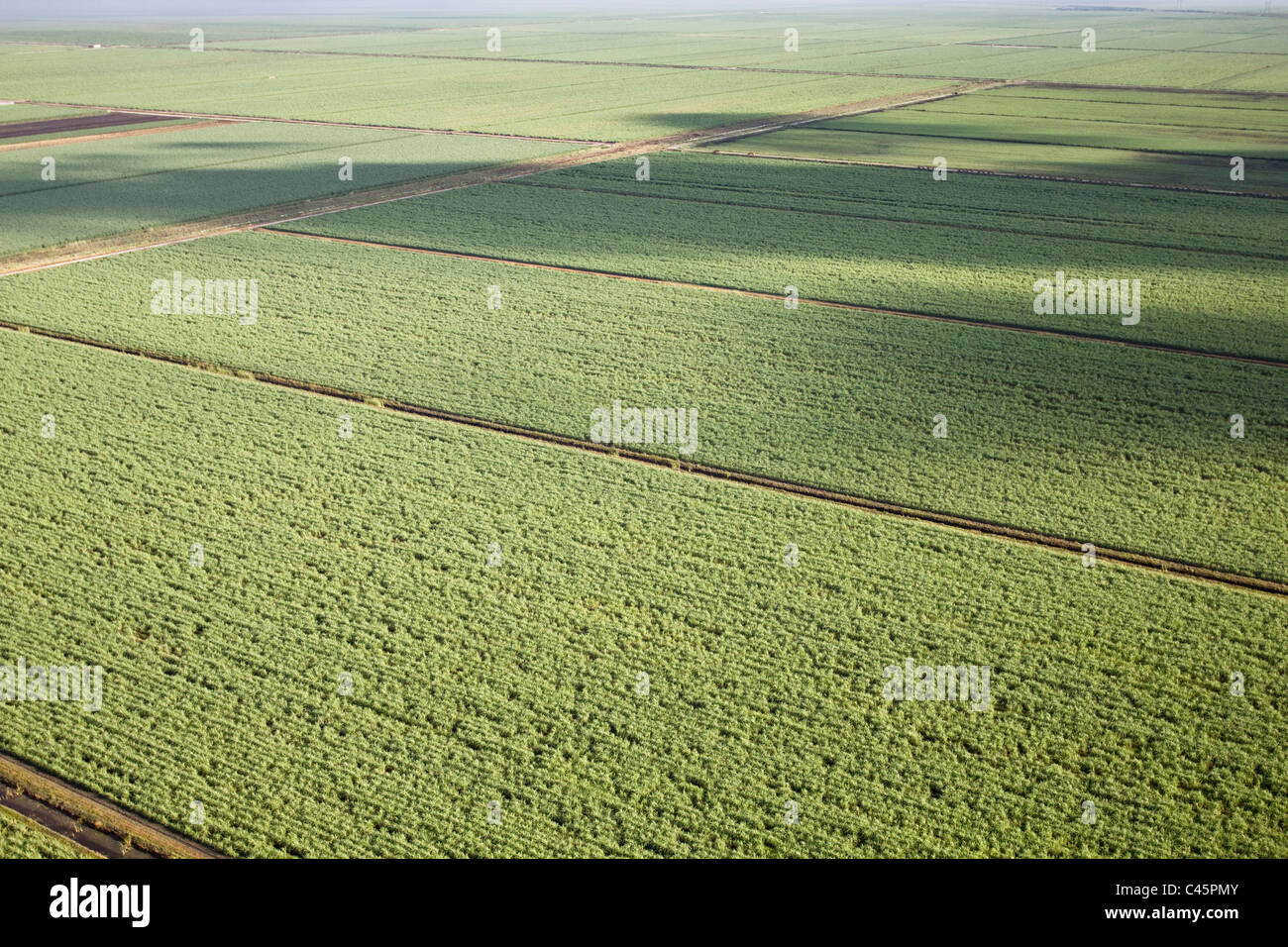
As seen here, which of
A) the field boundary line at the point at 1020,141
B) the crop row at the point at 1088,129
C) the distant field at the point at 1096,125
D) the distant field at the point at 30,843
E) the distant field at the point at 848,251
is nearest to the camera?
the distant field at the point at 30,843

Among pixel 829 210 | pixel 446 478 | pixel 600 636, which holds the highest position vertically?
pixel 829 210

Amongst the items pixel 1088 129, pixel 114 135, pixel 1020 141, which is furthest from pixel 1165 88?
pixel 114 135

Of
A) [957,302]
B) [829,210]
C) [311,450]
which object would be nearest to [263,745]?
[311,450]

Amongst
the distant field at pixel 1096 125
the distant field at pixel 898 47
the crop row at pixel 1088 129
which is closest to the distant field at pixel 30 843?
the crop row at pixel 1088 129

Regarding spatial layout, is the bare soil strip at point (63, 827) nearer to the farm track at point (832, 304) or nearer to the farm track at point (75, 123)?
the farm track at point (832, 304)

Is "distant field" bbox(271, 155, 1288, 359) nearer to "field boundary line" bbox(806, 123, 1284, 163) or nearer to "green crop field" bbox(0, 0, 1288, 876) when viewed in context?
"green crop field" bbox(0, 0, 1288, 876)

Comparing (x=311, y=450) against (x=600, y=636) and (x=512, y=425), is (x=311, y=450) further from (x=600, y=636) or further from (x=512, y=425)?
(x=600, y=636)
